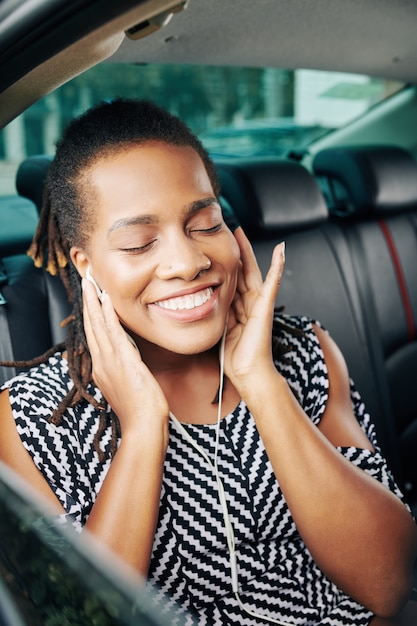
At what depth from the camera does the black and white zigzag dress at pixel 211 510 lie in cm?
130

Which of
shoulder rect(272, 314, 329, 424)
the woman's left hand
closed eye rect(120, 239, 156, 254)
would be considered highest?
closed eye rect(120, 239, 156, 254)

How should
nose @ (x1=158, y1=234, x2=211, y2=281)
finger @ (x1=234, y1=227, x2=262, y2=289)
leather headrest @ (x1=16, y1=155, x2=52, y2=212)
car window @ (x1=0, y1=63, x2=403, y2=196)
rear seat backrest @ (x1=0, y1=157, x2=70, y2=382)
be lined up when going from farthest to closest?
car window @ (x1=0, y1=63, x2=403, y2=196) → leather headrest @ (x1=16, y1=155, x2=52, y2=212) → rear seat backrest @ (x1=0, y1=157, x2=70, y2=382) → finger @ (x1=234, y1=227, x2=262, y2=289) → nose @ (x1=158, y1=234, x2=211, y2=281)

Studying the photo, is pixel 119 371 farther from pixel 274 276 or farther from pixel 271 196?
pixel 271 196

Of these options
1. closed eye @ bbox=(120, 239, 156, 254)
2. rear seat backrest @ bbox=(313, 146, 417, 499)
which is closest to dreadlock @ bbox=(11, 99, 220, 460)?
closed eye @ bbox=(120, 239, 156, 254)

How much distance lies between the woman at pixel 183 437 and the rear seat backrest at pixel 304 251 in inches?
28.4

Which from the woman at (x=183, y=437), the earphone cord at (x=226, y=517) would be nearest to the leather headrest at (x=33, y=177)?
the woman at (x=183, y=437)

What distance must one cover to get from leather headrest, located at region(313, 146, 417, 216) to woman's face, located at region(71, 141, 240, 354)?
3.93ft

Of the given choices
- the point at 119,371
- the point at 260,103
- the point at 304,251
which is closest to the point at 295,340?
the point at 119,371

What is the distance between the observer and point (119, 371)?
50.5 inches

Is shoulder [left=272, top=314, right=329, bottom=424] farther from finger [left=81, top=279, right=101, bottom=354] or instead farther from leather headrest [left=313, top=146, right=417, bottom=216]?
leather headrest [left=313, top=146, right=417, bottom=216]

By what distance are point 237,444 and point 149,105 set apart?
644 millimetres

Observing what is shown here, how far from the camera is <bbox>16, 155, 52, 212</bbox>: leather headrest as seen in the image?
176 cm

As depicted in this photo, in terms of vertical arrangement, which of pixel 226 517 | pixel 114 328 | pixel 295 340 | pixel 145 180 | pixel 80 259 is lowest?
pixel 226 517

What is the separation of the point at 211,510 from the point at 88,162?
638 mm
